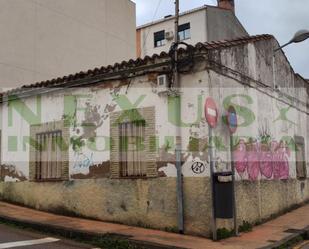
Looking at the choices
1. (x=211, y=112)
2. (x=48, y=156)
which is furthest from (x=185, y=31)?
(x=211, y=112)

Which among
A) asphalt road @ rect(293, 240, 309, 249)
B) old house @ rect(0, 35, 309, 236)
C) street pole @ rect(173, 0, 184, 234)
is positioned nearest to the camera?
asphalt road @ rect(293, 240, 309, 249)

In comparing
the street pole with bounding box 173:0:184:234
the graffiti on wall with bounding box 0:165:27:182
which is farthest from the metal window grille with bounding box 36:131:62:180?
the street pole with bounding box 173:0:184:234

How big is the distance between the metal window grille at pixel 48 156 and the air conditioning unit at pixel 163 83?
3535 mm

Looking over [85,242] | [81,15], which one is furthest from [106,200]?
[81,15]

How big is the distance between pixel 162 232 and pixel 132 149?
2.10 metres

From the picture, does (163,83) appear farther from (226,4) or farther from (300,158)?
(226,4)

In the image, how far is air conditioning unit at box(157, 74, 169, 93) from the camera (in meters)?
10.3

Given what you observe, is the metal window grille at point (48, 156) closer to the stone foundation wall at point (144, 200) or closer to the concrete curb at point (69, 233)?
the stone foundation wall at point (144, 200)

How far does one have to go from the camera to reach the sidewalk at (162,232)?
894 centimetres

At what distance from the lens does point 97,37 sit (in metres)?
22.2

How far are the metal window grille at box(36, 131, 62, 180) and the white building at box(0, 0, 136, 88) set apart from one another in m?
5.51

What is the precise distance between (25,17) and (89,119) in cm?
880

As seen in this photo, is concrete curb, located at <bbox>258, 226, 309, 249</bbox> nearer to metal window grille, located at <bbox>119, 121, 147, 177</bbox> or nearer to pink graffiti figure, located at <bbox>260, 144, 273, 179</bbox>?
pink graffiti figure, located at <bbox>260, 144, 273, 179</bbox>

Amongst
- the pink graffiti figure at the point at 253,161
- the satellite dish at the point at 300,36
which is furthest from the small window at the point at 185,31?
the pink graffiti figure at the point at 253,161
